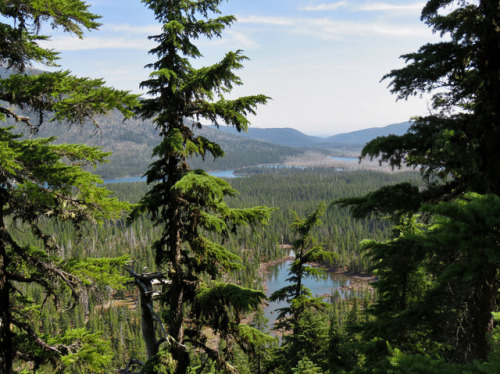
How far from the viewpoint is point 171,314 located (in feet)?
30.1

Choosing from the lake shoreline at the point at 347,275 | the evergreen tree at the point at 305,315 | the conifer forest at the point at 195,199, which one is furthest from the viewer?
the lake shoreline at the point at 347,275

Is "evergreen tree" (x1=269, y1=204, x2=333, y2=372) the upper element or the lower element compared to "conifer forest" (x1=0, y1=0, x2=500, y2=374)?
lower

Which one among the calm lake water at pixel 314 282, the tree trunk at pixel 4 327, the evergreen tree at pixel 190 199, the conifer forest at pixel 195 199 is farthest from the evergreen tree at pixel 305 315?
the calm lake water at pixel 314 282

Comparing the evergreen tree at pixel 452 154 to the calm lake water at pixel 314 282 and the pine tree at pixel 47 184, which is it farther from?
the calm lake water at pixel 314 282

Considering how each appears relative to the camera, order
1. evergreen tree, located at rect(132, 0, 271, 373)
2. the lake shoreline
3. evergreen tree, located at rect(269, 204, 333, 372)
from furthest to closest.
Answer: the lake shoreline < evergreen tree, located at rect(269, 204, 333, 372) < evergreen tree, located at rect(132, 0, 271, 373)

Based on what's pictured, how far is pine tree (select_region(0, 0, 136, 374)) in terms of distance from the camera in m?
6.38

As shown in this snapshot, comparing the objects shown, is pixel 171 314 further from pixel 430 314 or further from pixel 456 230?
pixel 456 230

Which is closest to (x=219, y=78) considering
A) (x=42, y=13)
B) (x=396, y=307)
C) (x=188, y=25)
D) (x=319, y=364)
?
(x=188, y=25)

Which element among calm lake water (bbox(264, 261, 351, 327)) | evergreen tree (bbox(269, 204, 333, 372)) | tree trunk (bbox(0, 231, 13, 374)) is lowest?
calm lake water (bbox(264, 261, 351, 327))

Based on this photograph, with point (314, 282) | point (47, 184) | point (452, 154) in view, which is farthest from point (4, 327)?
point (314, 282)

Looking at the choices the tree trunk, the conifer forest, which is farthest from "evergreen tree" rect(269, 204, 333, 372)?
the tree trunk

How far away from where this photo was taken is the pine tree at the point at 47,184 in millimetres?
6379

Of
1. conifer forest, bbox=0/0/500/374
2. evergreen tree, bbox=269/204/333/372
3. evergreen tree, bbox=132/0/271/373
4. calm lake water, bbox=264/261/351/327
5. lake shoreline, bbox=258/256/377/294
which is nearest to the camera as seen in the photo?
conifer forest, bbox=0/0/500/374

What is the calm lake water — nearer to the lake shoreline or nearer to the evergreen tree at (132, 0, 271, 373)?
the lake shoreline
